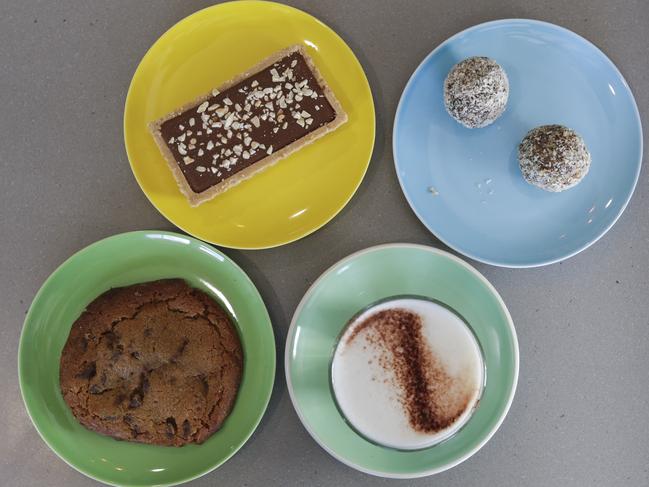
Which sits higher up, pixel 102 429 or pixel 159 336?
pixel 159 336

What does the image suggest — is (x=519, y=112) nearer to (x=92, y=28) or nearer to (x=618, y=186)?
(x=618, y=186)

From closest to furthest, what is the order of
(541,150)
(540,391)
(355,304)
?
(541,150) < (355,304) < (540,391)

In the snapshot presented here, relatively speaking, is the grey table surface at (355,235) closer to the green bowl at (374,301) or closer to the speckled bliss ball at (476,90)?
the green bowl at (374,301)

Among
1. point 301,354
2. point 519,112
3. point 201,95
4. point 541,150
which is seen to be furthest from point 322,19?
A: point 301,354

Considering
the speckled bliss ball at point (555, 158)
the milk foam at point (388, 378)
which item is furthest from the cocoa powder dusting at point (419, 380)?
the speckled bliss ball at point (555, 158)

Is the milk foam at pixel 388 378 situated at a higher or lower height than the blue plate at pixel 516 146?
lower

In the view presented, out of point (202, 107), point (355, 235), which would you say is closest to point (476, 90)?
point (355, 235)
